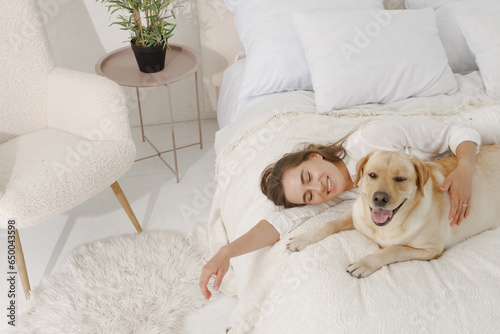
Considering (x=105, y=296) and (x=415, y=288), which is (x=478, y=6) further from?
(x=105, y=296)

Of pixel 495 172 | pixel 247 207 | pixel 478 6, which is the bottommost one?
pixel 247 207

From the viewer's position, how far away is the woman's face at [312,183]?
144 centimetres

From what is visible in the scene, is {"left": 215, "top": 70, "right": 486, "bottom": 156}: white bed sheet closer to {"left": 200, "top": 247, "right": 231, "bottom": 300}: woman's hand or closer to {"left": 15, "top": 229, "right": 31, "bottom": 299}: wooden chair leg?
{"left": 200, "top": 247, "right": 231, "bottom": 300}: woman's hand

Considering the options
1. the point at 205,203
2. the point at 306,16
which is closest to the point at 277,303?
the point at 205,203

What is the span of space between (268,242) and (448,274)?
0.51m

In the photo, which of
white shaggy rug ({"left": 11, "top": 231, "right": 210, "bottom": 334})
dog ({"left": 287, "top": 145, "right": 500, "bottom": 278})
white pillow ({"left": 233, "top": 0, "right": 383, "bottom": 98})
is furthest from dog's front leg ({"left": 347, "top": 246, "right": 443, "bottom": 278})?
white pillow ({"left": 233, "top": 0, "right": 383, "bottom": 98})

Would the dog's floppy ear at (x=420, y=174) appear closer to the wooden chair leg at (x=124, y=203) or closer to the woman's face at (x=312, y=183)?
the woman's face at (x=312, y=183)

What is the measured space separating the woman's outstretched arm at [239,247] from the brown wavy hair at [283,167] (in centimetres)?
13

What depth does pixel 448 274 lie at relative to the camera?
112cm

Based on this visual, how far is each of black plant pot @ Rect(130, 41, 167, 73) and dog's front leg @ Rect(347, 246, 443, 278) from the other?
1.53 m

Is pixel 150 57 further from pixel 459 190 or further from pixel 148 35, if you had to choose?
pixel 459 190

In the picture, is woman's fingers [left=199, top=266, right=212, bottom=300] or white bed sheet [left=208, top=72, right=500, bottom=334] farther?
woman's fingers [left=199, top=266, right=212, bottom=300]

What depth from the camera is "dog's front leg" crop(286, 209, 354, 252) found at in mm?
1285

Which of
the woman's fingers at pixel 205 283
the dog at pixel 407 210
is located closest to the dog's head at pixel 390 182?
the dog at pixel 407 210
